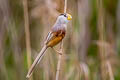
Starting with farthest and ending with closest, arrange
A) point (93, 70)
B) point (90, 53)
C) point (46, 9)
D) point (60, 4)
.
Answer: point (90, 53) → point (93, 70) → point (46, 9) → point (60, 4)

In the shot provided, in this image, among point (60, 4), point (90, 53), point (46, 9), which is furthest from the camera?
point (90, 53)

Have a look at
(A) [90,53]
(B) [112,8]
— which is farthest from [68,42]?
(B) [112,8]

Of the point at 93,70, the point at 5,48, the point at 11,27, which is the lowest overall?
the point at 93,70

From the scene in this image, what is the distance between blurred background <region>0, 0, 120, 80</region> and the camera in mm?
2090

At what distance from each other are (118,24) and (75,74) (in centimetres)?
51

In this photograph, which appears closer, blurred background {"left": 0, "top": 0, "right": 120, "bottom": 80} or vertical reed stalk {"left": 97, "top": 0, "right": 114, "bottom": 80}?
vertical reed stalk {"left": 97, "top": 0, "right": 114, "bottom": 80}

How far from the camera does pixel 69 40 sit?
86.6 inches

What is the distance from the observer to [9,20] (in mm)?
2191

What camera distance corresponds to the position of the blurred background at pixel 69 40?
2090 mm

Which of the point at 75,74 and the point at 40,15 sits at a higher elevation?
the point at 40,15

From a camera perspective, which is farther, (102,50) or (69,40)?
(69,40)

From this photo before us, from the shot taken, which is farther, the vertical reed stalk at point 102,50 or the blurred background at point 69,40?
the blurred background at point 69,40

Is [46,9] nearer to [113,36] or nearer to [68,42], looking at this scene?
[68,42]

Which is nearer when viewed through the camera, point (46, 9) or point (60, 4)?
point (60, 4)
